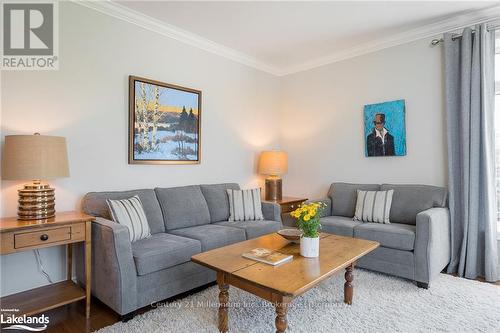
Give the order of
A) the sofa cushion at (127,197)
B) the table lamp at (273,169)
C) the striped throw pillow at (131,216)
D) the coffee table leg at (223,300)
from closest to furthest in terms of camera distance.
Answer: the coffee table leg at (223,300) → the striped throw pillow at (131,216) → the sofa cushion at (127,197) → the table lamp at (273,169)

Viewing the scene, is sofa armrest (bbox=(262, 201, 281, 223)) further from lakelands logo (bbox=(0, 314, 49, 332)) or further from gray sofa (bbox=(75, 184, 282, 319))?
lakelands logo (bbox=(0, 314, 49, 332))

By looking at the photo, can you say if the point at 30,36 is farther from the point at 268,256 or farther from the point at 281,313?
the point at 281,313

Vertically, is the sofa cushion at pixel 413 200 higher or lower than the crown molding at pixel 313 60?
lower

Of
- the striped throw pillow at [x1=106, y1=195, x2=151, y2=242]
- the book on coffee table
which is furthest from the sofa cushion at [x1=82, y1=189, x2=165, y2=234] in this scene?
the book on coffee table

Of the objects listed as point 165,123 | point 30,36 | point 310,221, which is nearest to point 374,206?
point 310,221

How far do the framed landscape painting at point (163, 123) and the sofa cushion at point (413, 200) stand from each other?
2354 millimetres

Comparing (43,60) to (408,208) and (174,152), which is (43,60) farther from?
(408,208)

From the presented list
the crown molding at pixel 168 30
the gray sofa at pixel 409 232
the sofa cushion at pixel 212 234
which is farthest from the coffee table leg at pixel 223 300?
the crown molding at pixel 168 30

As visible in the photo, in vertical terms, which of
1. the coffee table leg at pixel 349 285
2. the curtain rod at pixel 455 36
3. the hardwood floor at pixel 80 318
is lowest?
the hardwood floor at pixel 80 318

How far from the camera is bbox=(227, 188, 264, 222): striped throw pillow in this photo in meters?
3.46

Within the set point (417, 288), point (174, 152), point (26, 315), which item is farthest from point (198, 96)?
point (417, 288)

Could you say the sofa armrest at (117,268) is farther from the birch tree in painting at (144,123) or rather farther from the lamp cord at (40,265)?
the birch tree in painting at (144,123)

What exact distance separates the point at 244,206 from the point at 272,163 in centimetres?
98

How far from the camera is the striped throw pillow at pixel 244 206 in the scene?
11.3 feet
